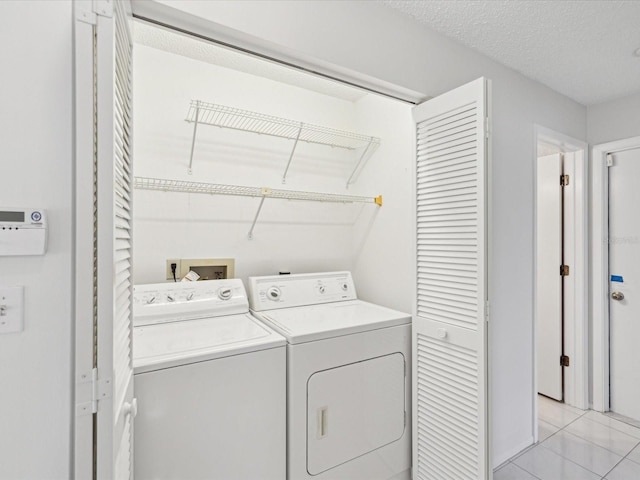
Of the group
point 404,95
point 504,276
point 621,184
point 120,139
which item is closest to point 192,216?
point 120,139

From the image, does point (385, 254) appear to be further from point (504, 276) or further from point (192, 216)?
point (192, 216)

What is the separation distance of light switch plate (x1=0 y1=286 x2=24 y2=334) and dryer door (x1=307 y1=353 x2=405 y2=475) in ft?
3.65

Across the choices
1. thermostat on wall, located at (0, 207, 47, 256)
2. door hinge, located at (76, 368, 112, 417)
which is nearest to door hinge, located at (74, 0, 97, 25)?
thermostat on wall, located at (0, 207, 47, 256)

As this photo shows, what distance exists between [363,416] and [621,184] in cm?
277

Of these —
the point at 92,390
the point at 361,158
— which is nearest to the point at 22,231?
the point at 92,390

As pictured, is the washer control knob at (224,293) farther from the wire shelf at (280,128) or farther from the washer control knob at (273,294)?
the wire shelf at (280,128)

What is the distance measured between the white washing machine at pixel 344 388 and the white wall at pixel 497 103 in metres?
0.51

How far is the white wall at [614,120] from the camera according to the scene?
8.45 feet

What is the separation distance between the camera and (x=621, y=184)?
2672mm

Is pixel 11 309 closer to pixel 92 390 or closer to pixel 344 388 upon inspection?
pixel 92 390

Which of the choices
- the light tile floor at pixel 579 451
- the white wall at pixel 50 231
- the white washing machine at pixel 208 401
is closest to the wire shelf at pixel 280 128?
the white wall at pixel 50 231

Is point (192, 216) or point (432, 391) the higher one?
point (192, 216)

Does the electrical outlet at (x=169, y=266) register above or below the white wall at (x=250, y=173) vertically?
below

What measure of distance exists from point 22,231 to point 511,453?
9.19 feet
